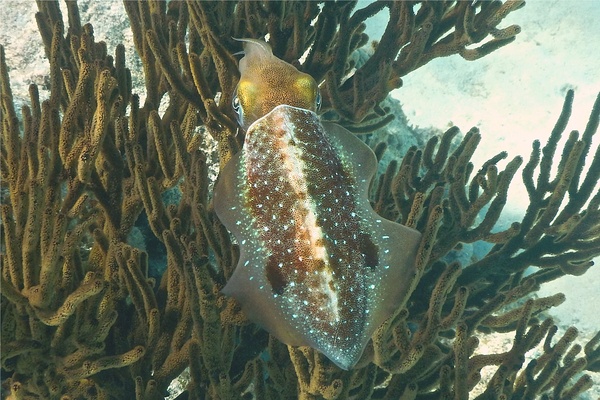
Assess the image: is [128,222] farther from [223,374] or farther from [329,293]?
[329,293]

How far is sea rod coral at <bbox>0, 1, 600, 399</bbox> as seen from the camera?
6.65 ft

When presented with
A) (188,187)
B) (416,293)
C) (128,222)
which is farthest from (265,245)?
(416,293)

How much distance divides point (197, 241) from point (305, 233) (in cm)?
68

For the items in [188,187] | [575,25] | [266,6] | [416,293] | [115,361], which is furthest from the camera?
[575,25]

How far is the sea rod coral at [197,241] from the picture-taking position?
2.03 meters

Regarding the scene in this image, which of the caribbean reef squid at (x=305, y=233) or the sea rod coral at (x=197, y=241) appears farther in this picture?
the sea rod coral at (x=197, y=241)

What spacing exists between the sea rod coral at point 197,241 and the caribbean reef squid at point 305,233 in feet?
0.71

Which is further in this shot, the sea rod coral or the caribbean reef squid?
the sea rod coral

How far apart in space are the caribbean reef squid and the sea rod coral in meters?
0.22

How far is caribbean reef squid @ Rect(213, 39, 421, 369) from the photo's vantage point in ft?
5.72

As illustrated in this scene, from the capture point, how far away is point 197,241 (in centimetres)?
217

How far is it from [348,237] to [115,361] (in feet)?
4.00

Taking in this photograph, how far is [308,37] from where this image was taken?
11.8 feet

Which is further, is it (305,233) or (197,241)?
(197,241)
